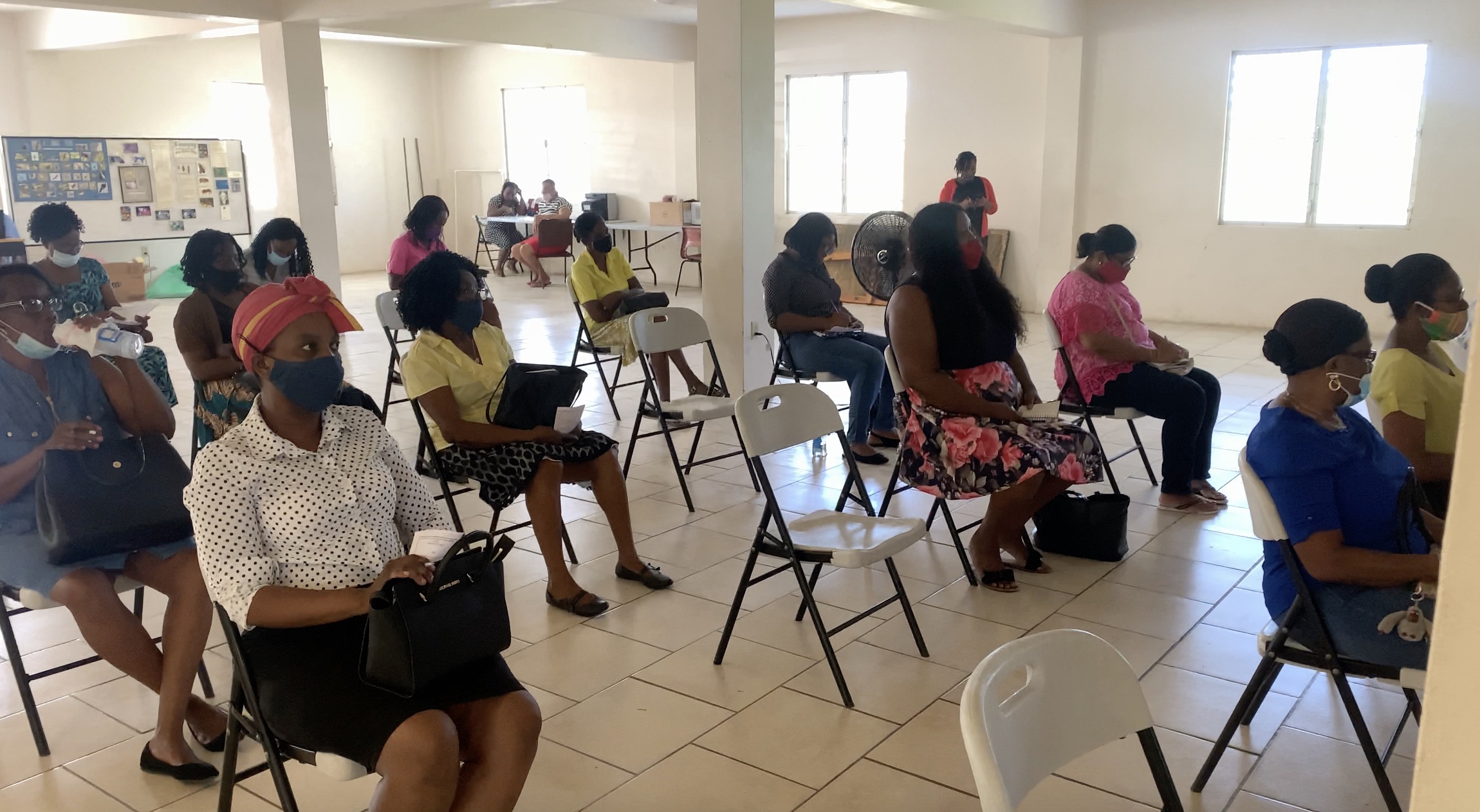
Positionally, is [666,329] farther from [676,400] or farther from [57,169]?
[57,169]

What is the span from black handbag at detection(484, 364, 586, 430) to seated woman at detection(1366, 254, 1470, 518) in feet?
7.37

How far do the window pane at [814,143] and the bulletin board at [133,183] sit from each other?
5812mm

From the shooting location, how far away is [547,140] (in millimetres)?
13852

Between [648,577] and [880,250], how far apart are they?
2.52 meters

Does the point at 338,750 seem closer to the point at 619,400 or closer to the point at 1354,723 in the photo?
the point at 1354,723

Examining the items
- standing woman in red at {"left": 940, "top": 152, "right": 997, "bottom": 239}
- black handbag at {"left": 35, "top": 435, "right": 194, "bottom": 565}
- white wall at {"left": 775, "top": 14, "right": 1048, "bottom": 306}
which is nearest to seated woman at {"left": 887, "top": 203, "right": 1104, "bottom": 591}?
black handbag at {"left": 35, "top": 435, "right": 194, "bottom": 565}

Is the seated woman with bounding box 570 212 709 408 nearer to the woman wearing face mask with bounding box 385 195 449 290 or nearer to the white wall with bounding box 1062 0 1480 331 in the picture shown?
the woman wearing face mask with bounding box 385 195 449 290

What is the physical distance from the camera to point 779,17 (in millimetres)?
11195

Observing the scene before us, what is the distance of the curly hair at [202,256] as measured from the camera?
3.72 metres

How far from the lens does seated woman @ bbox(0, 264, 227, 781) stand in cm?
249

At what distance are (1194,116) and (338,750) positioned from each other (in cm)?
867

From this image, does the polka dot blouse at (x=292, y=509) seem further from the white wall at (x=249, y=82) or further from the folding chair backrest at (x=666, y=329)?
the white wall at (x=249, y=82)

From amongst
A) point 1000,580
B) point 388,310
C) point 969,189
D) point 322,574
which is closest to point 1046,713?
point 322,574

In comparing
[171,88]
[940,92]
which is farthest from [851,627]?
[171,88]
